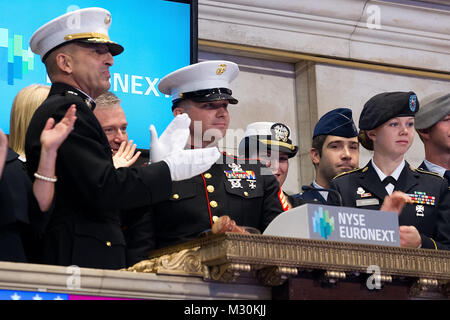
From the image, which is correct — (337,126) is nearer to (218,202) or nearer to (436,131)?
(436,131)

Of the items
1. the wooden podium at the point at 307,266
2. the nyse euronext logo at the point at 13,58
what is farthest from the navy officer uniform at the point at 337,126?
the wooden podium at the point at 307,266

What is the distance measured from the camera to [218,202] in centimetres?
313

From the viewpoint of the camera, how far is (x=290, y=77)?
6.04m

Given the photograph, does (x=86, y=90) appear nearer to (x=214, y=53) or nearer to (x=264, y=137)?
(x=264, y=137)

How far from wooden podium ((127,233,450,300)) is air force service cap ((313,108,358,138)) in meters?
2.13

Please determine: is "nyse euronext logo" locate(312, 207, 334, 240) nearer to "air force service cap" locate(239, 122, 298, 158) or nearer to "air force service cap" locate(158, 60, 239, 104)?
"air force service cap" locate(158, 60, 239, 104)

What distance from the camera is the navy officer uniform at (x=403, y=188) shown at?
3396 millimetres

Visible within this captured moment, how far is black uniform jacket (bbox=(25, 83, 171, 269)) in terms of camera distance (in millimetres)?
2574

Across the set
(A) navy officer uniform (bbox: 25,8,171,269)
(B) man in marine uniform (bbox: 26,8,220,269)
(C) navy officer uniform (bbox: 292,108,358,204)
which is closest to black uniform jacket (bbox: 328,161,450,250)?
(C) navy officer uniform (bbox: 292,108,358,204)

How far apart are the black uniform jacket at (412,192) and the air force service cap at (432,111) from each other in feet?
1.59

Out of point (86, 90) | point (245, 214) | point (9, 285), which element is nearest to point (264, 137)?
point (245, 214)

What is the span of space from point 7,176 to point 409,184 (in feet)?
5.79

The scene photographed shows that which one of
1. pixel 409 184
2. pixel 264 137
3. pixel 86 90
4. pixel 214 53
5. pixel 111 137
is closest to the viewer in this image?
pixel 86 90

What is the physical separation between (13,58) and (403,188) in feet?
7.16
